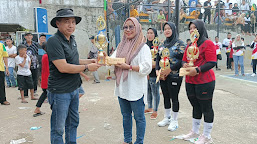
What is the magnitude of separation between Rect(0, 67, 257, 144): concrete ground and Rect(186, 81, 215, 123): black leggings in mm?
569

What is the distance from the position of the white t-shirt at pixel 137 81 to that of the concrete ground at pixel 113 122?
0.98 m

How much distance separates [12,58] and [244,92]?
8.92 meters

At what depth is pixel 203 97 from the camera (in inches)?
120

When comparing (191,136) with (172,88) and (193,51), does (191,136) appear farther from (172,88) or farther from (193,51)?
(193,51)

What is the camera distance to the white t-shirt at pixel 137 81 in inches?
111

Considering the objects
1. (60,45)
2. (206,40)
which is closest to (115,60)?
(60,45)

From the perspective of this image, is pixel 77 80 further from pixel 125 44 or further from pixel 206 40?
pixel 206 40

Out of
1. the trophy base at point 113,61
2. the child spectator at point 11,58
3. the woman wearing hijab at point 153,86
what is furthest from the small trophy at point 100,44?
the child spectator at point 11,58

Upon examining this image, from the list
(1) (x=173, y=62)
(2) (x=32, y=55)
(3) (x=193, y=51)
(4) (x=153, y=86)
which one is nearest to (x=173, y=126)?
(4) (x=153, y=86)

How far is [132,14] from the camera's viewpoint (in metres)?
10.2

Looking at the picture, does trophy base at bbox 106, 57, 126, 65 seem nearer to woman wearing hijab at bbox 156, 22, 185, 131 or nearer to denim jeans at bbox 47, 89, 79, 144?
denim jeans at bbox 47, 89, 79, 144

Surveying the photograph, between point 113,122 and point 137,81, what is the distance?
174 cm

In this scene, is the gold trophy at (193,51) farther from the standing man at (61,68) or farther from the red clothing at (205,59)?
the standing man at (61,68)

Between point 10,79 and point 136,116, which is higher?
point 136,116
